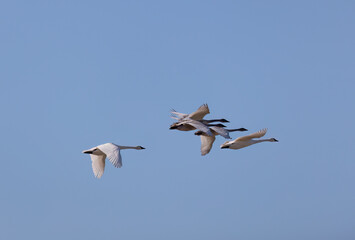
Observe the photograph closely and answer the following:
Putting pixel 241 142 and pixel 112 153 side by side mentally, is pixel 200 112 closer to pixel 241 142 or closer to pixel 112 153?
pixel 241 142

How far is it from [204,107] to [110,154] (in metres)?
5.66

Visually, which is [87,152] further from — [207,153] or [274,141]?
[274,141]

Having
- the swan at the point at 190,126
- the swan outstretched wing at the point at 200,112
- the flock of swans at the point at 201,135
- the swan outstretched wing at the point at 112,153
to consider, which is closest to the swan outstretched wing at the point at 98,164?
the flock of swans at the point at 201,135

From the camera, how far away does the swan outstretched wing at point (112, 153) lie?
2962 centimetres

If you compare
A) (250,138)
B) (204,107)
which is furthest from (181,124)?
(250,138)

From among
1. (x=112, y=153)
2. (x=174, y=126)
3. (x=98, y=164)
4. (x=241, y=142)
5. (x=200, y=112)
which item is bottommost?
(x=112, y=153)

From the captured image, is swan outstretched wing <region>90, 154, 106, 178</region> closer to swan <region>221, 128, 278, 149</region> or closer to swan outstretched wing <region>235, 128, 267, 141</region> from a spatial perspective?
swan <region>221, 128, 278, 149</region>

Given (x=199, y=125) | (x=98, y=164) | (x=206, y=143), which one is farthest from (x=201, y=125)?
(x=98, y=164)

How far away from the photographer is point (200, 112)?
33938mm

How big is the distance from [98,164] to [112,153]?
4331mm

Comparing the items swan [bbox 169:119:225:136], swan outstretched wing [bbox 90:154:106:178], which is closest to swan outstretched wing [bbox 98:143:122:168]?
swan outstretched wing [bbox 90:154:106:178]

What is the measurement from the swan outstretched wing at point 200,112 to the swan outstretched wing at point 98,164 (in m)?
4.95

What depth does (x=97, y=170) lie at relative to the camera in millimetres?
34562

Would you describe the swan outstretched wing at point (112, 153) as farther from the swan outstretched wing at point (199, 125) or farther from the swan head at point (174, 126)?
the swan outstretched wing at point (199, 125)
